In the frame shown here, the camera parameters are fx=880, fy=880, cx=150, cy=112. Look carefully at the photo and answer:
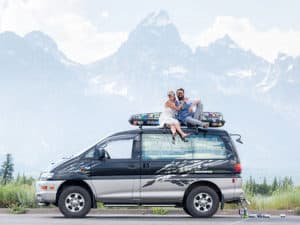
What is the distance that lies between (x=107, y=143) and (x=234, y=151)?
2658mm

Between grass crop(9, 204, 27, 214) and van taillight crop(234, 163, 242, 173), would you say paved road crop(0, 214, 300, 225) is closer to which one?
grass crop(9, 204, 27, 214)

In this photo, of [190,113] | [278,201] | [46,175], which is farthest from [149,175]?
[278,201]

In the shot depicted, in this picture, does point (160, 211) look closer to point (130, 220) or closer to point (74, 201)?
point (130, 220)

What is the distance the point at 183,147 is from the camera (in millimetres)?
18312

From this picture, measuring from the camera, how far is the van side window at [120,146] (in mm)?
18328

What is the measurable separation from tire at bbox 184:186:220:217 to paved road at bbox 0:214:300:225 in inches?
9.1

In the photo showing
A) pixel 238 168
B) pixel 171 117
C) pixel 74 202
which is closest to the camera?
pixel 74 202

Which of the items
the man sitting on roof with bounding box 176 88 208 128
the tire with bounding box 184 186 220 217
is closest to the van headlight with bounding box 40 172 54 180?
the tire with bounding box 184 186 220 217

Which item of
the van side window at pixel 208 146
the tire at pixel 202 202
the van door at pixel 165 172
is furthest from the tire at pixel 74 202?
the van side window at pixel 208 146

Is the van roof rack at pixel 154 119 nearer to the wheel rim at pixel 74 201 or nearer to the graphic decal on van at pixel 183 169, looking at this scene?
the graphic decal on van at pixel 183 169

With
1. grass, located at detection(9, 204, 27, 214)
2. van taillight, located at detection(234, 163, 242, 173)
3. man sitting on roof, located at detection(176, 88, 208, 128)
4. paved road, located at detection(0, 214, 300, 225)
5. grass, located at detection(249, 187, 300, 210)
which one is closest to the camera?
paved road, located at detection(0, 214, 300, 225)

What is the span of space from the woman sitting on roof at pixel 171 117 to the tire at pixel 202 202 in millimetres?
1140

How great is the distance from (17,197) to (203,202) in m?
5.54

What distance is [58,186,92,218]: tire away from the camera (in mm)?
18125
